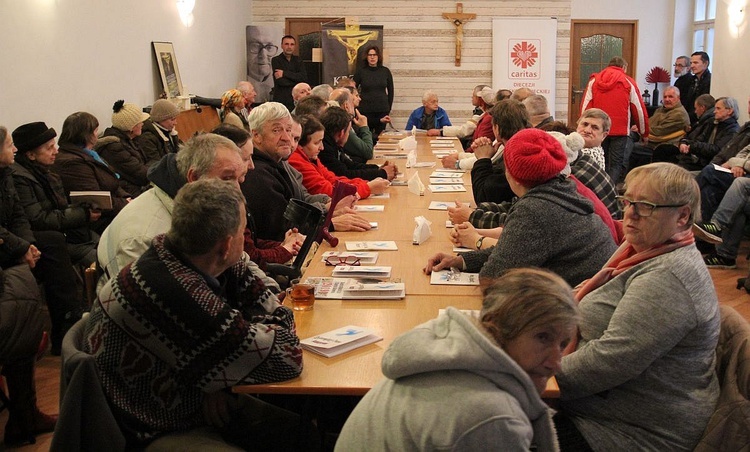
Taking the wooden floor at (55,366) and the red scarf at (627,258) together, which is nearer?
the red scarf at (627,258)

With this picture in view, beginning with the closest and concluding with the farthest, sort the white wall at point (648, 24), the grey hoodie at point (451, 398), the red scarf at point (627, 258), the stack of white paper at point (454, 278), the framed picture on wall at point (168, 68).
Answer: the grey hoodie at point (451, 398) < the red scarf at point (627, 258) < the stack of white paper at point (454, 278) < the framed picture on wall at point (168, 68) < the white wall at point (648, 24)

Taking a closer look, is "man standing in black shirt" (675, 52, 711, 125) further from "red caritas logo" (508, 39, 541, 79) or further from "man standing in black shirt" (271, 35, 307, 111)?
"man standing in black shirt" (271, 35, 307, 111)

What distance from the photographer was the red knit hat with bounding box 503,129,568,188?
9.21ft

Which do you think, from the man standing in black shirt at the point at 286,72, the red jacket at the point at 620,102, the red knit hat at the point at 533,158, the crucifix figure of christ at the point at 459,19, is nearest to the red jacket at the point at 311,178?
the red knit hat at the point at 533,158

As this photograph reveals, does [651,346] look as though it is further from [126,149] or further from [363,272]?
[126,149]

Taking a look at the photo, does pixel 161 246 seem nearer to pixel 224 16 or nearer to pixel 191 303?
pixel 191 303

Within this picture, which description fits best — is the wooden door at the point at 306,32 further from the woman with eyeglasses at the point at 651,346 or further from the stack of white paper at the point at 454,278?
the woman with eyeglasses at the point at 651,346

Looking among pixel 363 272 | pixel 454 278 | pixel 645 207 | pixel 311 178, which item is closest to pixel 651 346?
pixel 645 207

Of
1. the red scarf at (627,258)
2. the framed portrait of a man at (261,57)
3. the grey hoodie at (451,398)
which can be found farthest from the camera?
A: the framed portrait of a man at (261,57)

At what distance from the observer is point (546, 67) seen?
1229cm

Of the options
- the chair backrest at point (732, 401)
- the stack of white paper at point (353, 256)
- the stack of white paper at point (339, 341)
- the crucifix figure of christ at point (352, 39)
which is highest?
the crucifix figure of christ at point (352, 39)

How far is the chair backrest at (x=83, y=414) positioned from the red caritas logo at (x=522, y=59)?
11.1 metres

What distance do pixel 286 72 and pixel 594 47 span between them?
16.6 feet

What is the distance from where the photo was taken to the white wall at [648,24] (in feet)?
40.0
